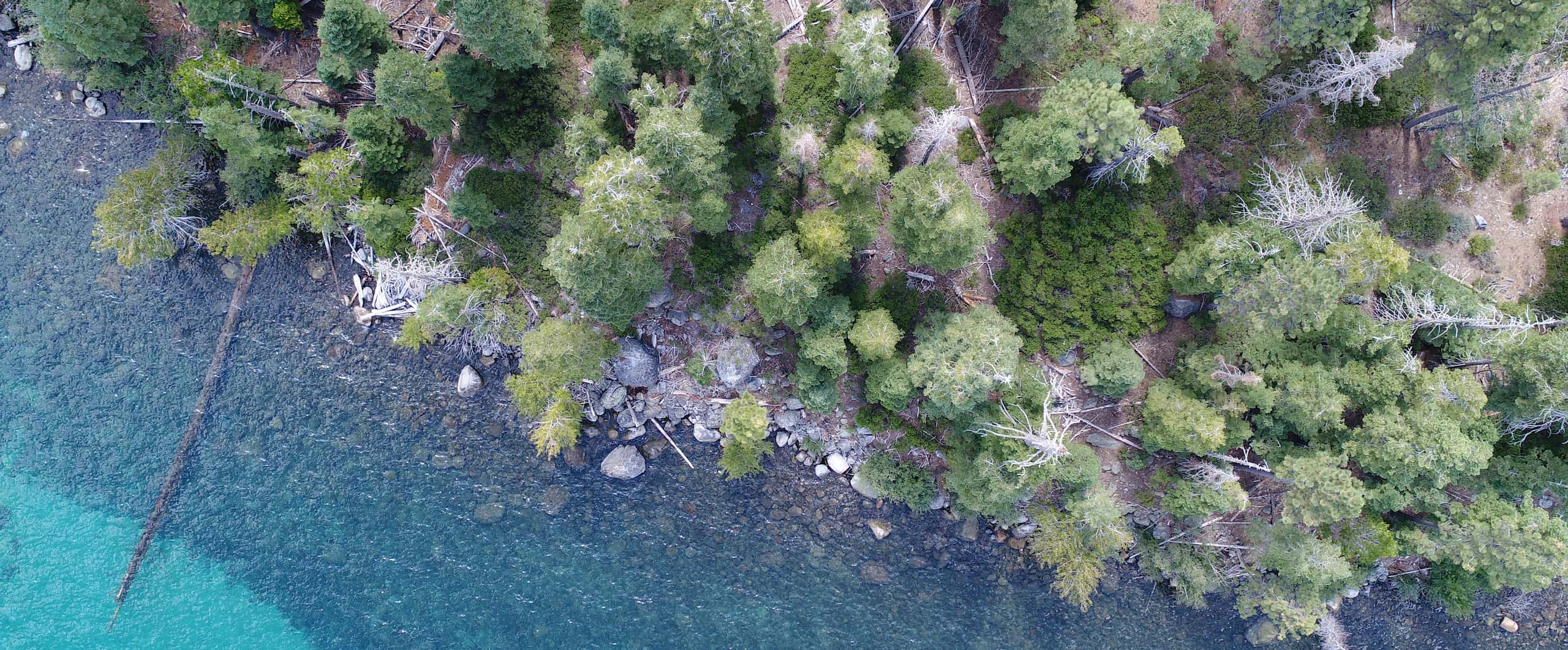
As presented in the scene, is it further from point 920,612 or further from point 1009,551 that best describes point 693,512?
point 1009,551

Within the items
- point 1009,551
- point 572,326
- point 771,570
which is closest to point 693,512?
point 771,570

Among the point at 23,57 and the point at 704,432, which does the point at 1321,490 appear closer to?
the point at 704,432

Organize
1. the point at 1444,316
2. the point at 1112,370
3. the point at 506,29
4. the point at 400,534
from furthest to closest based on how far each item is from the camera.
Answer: the point at 400,534
the point at 1112,370
the point at 1444,316
the point at 506,29

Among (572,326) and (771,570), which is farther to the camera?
(771,570)

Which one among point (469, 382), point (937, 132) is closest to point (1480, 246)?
point (937, 132)

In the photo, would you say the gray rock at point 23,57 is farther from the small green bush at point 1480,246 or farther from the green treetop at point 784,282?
the small green bush at point 1480,246

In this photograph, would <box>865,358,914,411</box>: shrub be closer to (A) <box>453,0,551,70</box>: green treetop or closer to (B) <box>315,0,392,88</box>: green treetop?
→ (A) <box>453,0,551,70</box>: green treetop

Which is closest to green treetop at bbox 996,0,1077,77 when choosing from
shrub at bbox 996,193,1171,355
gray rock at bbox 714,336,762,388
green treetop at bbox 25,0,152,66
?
shrub at bbox 996,193,1171,355
